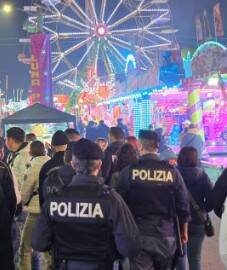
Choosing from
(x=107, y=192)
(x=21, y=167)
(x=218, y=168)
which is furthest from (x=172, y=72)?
(x=107, y=192)

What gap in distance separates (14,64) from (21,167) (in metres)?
36.9

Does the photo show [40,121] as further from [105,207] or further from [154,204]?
[105,207]

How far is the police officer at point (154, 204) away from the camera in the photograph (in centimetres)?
412

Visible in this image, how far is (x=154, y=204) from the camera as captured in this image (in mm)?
4113

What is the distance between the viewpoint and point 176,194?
422cm

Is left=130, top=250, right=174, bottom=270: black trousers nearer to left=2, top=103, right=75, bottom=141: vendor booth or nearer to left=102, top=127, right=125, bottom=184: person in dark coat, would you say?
left=102, top=127, right=125, bottom=184: person in dark coat

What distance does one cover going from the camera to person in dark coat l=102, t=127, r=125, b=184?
572cm

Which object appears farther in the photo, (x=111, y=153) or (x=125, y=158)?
(x=111, y=153)

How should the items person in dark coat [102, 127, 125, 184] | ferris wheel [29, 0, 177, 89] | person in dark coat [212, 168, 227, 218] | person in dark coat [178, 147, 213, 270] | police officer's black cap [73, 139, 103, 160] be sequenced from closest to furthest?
police officer's black cap [73, 139, 103, 160] < person in dark coat [212, 168, 227, 218] < person in dark coat [178, 147, 213, 270] < person in dark coat [102, 127, 125, 184] < ferris wheel [29, 0, 177, 89]

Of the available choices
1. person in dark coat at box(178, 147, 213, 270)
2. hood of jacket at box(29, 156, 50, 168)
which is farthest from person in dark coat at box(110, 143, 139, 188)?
hood of jacket at box(29, 156, 50, 168)

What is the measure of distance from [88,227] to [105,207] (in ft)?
0.55

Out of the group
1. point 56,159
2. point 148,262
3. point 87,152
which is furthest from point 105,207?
point 56,159

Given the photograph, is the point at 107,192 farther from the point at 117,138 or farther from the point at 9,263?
the point at 117,138

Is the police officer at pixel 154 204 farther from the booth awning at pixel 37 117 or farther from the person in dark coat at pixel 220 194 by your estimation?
the booth awning at pixel 37 117
